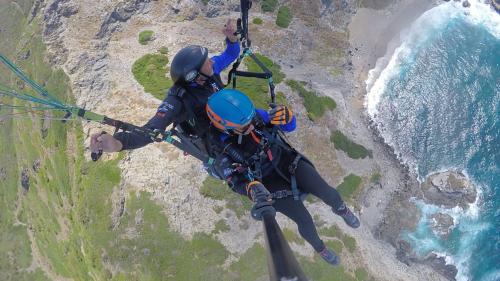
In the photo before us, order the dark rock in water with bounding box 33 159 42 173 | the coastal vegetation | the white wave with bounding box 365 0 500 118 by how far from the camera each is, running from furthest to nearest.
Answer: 1. the white wave with bounding box 365 0 500 118
2. the dark rock in water with bounding box 33 159 42 173
3. the coastal vegetation

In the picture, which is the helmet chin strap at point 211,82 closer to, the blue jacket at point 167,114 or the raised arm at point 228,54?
the blue jacket at point 167,114

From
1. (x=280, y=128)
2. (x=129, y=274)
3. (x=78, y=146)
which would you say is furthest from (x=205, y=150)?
(x=78, y=146)

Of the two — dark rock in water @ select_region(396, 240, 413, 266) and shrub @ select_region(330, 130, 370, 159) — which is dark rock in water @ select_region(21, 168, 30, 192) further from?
Answer: dark rock in water @ select_region(396, 240, 413, 266)

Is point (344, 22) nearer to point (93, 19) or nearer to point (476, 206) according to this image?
point (476, 206)

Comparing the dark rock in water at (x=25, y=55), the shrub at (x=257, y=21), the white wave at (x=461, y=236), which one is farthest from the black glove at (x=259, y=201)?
the dark rock in water at (x=25, y=55)

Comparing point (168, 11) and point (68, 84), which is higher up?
point (168, 11)

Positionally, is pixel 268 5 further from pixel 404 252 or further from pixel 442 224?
pixel 404 252

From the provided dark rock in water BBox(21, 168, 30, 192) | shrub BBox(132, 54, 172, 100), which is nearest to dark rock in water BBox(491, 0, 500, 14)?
shrub BBox(132, 54, 172, 100)
